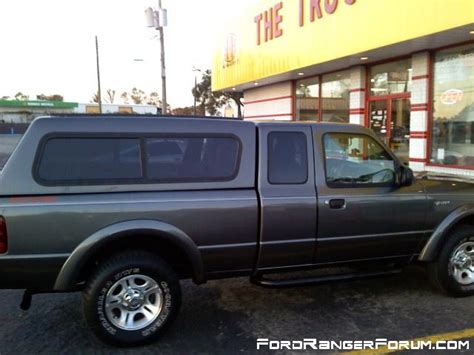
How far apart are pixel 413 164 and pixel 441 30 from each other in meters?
3.55

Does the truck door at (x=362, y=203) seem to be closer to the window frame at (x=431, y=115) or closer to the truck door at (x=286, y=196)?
the truck door at (x=286, y=196)

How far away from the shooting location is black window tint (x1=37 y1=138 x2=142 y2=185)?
330 cm

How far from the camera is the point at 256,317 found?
4.07m

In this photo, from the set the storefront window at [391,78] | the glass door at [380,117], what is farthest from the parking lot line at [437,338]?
the glass door at [380,117]

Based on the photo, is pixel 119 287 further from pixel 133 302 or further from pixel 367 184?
pixel 367 184

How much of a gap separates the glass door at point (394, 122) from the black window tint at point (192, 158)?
766 cm

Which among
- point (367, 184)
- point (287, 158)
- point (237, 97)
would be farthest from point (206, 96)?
point (287, 158)

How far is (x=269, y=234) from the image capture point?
3787 millimetres

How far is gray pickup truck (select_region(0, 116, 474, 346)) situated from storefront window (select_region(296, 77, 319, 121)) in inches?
399

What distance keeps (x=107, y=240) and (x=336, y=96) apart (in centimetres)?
1102

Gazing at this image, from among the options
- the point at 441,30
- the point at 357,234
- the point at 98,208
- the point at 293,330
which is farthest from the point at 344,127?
the point at 441,30

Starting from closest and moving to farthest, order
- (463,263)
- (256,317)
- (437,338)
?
(437,338), (256,317), (463,263)

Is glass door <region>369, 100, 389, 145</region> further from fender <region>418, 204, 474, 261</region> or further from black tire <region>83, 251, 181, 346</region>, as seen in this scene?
black tire <region>83, 251, 181, 346</region>

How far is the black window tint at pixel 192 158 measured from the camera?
356cm
